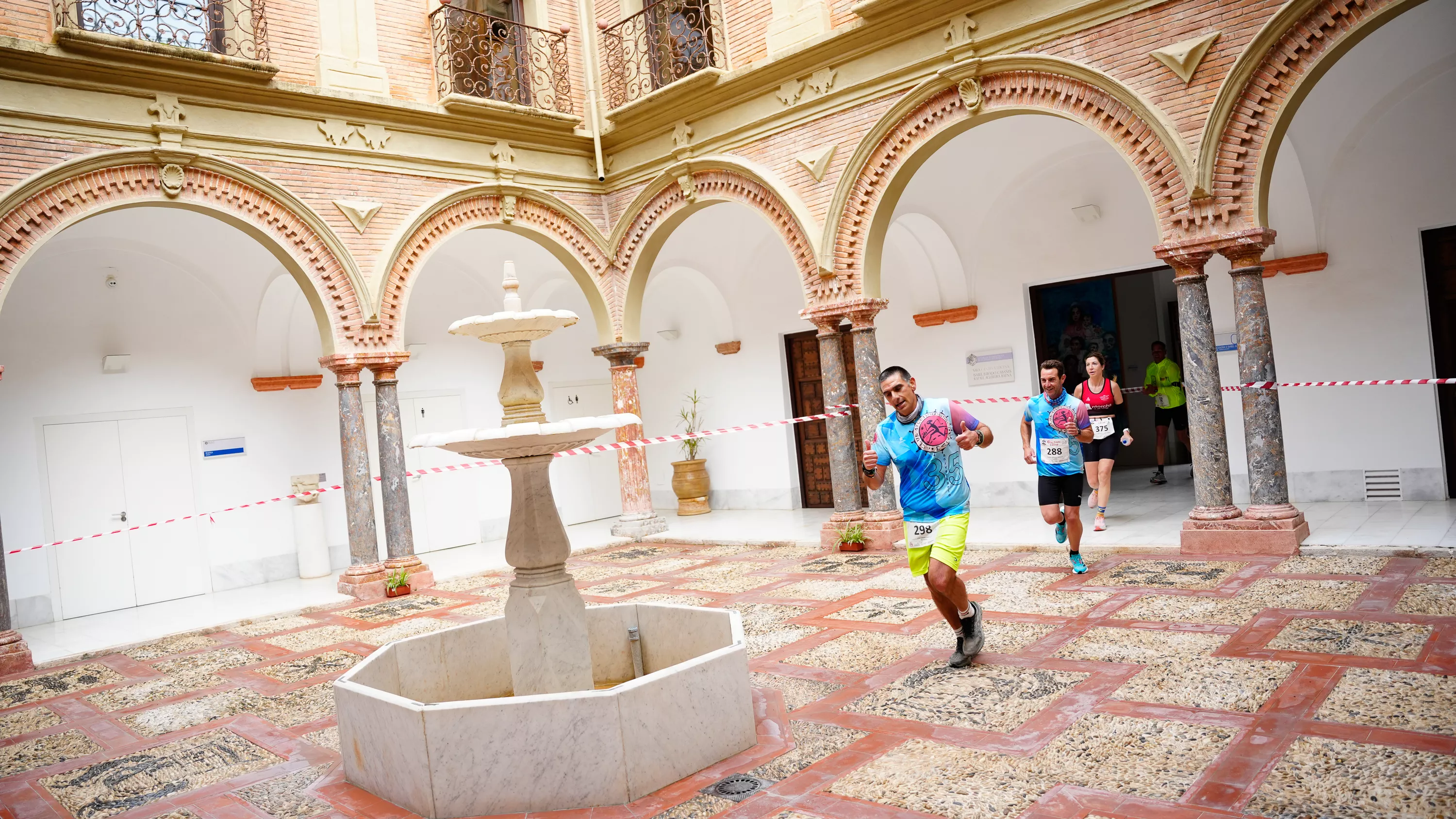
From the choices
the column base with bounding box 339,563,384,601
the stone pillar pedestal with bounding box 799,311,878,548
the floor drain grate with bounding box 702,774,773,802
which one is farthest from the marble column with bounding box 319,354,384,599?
the floor drain grate with bounding box 702,774,773,802

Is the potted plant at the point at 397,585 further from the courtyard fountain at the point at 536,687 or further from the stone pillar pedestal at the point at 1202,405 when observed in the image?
the stone pillar pedestal at the point at 1202,405

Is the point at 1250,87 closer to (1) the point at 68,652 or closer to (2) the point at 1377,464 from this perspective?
(2) the point at 1377,464

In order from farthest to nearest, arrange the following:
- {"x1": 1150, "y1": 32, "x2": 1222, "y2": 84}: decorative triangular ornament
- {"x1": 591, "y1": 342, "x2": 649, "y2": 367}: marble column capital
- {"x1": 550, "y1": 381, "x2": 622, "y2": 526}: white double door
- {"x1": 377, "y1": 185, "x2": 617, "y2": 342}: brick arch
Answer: {"x1": 550, "y1": 381, "x2": 622, "y2": 526}: white double door → {"x1": 591, "y1": 342, "x2": 649, "y2": 367}: marble column capital → {"x1": 377, "y1": 185, "x2": 617, "y2": 342}: brick arch → {"x1": 1150, "y1": 32, "x2": 1222, "y2": 84}: decorative triangular ornament

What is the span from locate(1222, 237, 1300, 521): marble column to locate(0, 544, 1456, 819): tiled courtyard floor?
0.66m

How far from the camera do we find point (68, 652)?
8.48 m

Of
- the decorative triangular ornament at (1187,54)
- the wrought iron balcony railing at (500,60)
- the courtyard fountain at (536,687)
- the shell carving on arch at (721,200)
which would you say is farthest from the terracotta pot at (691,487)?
the courtyard fountain at (536,687)

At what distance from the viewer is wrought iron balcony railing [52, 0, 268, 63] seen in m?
8.55

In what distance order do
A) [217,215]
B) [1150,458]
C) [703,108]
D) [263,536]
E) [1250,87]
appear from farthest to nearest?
[1150,458] < [263,536] < [703,108] < [217,215] < [1250,87]

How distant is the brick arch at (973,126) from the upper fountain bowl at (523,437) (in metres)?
5.53

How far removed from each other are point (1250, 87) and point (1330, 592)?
12.7 feet

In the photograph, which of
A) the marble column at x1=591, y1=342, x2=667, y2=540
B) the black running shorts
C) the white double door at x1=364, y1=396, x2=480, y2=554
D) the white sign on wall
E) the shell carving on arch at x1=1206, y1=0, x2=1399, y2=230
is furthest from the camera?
the white double door at x1=364, y1=396, x2=480, y2=554

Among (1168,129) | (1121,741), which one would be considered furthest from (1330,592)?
(1168,129)

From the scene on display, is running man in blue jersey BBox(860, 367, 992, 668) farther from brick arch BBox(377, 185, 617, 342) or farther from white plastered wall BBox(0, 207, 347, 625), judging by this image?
white plastered wall BBox(0, 207, 347, 625)

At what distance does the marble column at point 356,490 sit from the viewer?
9.96 metres
